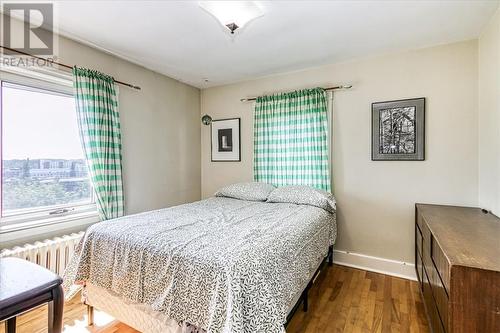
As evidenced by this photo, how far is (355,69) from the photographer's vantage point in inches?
112

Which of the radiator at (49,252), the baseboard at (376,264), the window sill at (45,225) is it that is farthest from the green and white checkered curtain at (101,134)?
the baseboard at (376,264)

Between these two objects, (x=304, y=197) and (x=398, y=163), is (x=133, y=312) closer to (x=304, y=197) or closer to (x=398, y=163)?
(x=304, y=197)

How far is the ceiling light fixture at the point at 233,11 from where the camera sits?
1736 mm

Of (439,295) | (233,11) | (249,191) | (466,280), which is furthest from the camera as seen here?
(249,191)

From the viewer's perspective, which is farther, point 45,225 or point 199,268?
point 45,225

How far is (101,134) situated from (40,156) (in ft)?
1.75

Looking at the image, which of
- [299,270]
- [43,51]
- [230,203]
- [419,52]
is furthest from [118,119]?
[419,52]

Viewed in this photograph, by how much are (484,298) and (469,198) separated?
5.71 feet

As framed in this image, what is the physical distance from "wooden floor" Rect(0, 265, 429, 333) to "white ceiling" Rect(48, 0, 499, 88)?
7.94ft

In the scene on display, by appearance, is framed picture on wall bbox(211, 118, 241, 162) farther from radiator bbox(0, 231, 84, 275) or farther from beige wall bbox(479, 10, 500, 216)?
beige wall bbox(479, 10, 500, 216)

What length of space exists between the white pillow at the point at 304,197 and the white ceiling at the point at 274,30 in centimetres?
152

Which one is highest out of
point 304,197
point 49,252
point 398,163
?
point 398,163

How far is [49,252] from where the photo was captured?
2.06 metres

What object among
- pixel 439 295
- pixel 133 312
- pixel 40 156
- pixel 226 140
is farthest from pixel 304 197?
pixel 40 156
